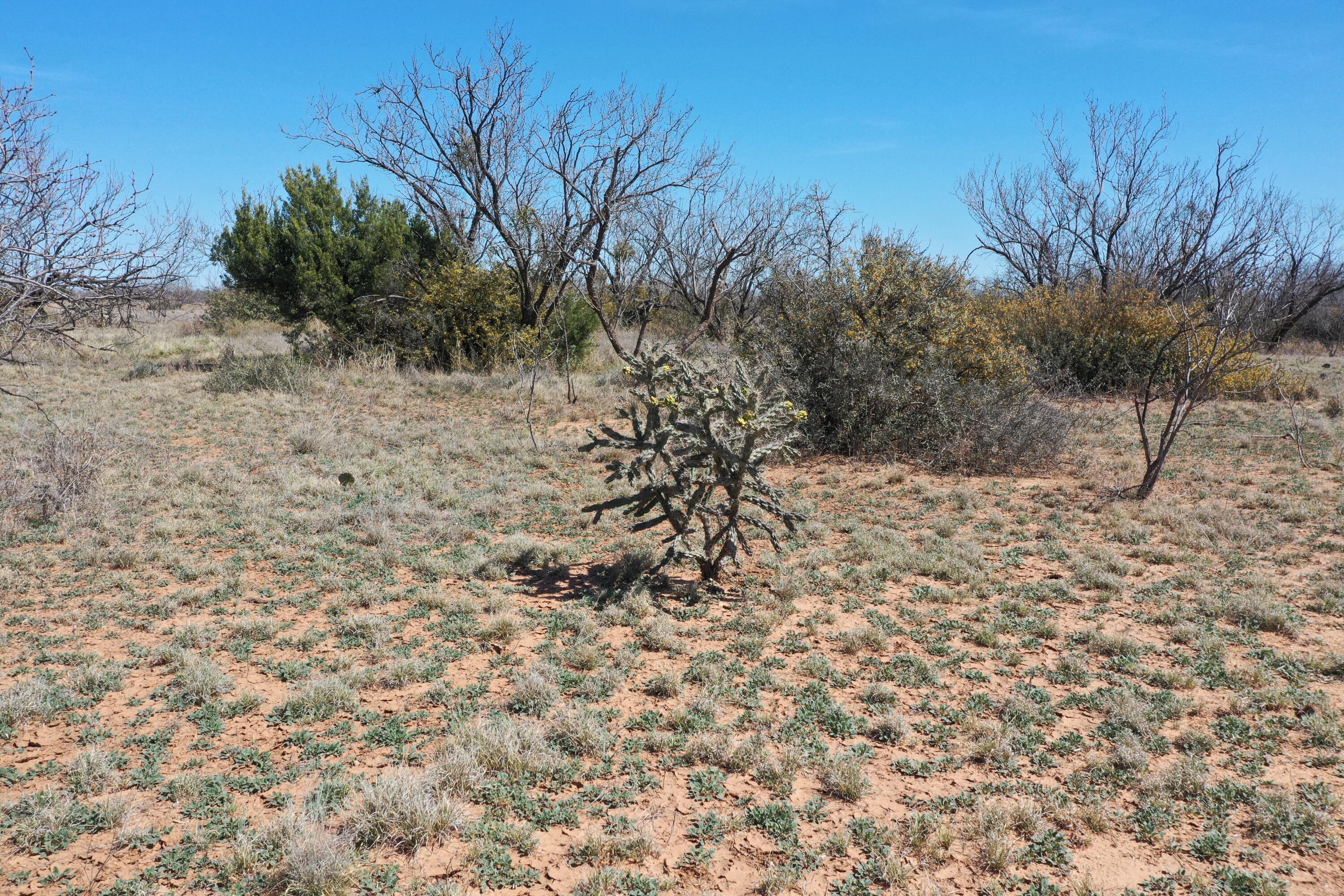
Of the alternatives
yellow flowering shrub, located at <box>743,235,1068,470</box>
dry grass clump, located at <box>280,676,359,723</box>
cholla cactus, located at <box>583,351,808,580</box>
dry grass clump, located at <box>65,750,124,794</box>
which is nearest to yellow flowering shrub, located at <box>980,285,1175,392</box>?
yellow flowering shrub, located at <box>743,235,1068,470</box>

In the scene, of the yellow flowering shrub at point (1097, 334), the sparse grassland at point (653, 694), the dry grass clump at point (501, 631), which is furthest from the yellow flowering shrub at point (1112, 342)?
the dry grass clump at point (501, 631)

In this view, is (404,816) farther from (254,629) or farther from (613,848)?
(254,629)

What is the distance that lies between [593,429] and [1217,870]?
9.79m

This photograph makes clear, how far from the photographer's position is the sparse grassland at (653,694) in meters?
3.04

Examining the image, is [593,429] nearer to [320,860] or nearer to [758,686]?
[758,686]

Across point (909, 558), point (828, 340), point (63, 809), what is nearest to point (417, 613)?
point (63, 809)

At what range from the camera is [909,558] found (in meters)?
6.50

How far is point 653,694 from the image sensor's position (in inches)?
172

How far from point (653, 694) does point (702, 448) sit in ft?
6.40

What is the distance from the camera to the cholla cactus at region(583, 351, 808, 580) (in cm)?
544

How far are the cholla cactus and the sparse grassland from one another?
19.1 inches

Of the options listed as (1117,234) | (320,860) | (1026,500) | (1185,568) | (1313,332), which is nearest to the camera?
(320,860)

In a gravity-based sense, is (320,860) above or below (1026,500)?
below

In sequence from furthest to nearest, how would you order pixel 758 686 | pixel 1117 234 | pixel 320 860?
pixel 1117 234 < pixel 758 686 < pixel 320 860
